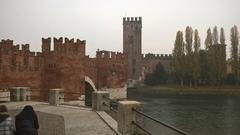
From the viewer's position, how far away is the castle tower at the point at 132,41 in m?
84.2

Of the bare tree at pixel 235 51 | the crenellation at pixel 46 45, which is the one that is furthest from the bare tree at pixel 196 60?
the crenellation at pixel 46 45

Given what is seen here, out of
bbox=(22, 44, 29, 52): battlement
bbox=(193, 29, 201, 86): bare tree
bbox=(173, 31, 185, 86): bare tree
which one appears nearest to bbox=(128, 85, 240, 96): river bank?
bbox=(193, 29, 201, 86): bare tree

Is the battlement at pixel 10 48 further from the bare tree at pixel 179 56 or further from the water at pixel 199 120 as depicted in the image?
the bare tree at pixel 179 56

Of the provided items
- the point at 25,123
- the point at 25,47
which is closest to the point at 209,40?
the point at 25,47

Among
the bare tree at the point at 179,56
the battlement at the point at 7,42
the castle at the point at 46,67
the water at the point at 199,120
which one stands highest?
the bare tree at the point at 179,56

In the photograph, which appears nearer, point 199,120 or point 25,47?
point 25,47

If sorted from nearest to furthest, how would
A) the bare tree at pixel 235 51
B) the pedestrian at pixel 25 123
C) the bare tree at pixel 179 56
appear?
the pedestrian at pixel 25 123 → the bare tree at pixel 235 51 → the bare tree at pixel 179 56

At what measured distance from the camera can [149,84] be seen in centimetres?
7569

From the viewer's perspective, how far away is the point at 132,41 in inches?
3312

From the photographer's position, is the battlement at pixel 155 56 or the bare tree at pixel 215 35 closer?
the bare tree at pixel 215 35

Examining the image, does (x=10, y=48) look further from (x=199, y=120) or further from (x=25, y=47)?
A: (x=199, y=120)

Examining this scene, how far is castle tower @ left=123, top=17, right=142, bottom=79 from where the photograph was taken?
84.2 metres

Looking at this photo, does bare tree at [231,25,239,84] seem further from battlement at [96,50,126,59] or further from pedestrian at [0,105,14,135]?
pedestrian at [0,105,14,135]

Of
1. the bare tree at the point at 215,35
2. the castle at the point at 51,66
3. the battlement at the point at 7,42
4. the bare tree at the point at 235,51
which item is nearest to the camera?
the battlement at the point at 7,42
